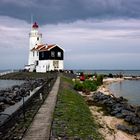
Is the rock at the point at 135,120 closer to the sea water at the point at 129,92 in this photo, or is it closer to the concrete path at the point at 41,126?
the concrete path at the point at 41,126

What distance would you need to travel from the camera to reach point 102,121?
21.8 metres

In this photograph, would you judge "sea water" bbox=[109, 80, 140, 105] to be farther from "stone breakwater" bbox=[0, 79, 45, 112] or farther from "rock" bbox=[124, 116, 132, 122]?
"rock" bbox=[124, 116, 132, 122]

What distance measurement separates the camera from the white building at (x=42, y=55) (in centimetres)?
7319

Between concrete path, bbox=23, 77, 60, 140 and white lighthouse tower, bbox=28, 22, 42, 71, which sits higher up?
white lighthouse tower, bbox=28, 22, 42, 71

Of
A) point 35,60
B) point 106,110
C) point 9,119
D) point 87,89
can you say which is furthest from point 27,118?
point 35,60

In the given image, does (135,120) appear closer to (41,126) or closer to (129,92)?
(41,126)

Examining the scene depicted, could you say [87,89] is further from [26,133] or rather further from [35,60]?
[35,60]

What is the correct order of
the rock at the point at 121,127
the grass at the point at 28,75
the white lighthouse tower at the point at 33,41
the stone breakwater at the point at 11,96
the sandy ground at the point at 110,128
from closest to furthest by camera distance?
the sandy ground at the point at 110,128
the rock at the point at 121,127
the stone breakwater at the point at 11,96
the grass at the point at 28,75
the white lighthouse tower at the point at 33,41

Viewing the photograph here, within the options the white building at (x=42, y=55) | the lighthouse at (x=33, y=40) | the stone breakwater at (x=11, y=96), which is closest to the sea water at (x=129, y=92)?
the stone breakwater at (x=11, y=96)

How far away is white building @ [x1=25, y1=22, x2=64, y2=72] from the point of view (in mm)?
73188

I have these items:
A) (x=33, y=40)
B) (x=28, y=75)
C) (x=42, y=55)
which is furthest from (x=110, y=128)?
(x=33, y=40)

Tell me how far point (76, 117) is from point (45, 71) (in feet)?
179

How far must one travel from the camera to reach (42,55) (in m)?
74.5

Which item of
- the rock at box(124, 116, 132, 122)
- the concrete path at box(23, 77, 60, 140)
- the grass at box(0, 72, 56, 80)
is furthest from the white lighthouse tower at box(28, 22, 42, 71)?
the concrete path at box(23, 77, 60, 140)
